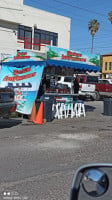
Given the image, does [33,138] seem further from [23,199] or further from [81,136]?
[23,199]

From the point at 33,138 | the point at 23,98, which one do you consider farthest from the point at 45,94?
the point at 33,138

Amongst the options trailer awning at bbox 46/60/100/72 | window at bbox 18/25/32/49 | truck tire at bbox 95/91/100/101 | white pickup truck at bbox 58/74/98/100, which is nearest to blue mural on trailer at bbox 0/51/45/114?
trailer awning at bbox 46/60/100/72

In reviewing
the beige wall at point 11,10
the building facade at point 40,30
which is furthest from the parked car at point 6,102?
the building facade at point 40,30

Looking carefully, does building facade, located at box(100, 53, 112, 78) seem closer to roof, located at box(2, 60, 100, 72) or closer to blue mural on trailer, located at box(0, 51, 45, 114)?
roof, located at box(2, 60, 100, 72)

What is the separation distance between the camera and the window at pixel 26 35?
31891 millimetres

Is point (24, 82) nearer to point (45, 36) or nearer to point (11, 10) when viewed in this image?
point (11, 10)

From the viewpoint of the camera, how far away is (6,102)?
9914 mm

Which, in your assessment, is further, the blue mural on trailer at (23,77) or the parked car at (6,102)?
the blue mural on trailer at (23,77)

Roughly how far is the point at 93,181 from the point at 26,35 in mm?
32067

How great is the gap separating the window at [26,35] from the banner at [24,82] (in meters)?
18.8

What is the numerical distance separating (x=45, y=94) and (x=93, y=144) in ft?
18.0

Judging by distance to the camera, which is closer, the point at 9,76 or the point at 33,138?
the point at 33,138

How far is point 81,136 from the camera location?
9.20m

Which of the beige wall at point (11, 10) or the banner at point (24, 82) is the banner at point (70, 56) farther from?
the beige wall at point (11, 10)
